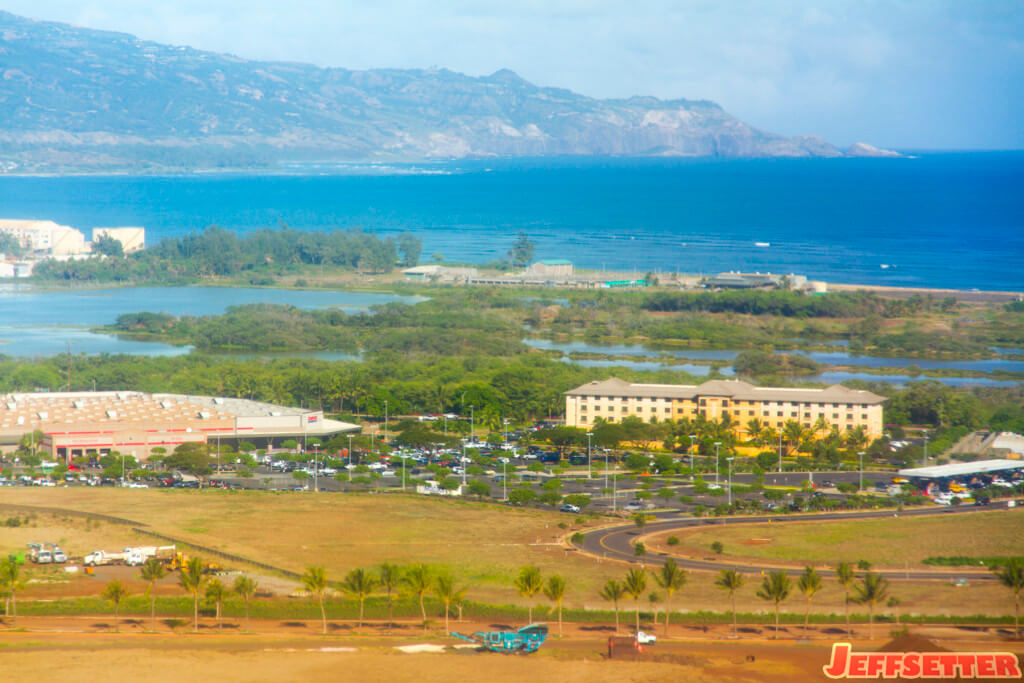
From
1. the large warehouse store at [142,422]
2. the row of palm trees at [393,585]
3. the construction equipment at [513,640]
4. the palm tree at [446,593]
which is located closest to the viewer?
the construction equipment at [513,640]

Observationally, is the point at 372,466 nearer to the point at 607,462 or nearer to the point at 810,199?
the point at 607,462

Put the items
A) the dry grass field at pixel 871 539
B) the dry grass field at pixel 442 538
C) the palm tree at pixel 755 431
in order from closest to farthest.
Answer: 1. the dry grass field at pixel 442 538
2. the dry grass field at pixel 871 539
3. the palm tree at pixel 755 431

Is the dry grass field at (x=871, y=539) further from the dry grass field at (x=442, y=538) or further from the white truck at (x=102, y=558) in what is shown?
the white truck at (x=102, y=558)

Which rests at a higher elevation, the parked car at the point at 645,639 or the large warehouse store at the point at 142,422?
the large warehouse store at the point at 142,422

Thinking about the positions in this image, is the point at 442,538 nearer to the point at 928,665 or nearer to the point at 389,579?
the point at 389,579

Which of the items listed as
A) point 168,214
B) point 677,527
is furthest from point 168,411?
point 168,214

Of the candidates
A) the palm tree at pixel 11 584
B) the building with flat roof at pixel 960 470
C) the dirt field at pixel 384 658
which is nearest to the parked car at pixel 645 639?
the dirt field at pixel 384 658

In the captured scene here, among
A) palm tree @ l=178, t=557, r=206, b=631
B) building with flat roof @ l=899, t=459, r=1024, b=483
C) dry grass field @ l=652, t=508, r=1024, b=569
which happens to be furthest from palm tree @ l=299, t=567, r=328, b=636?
building with flat roof @ l=899, t=459, r=1024, b=483

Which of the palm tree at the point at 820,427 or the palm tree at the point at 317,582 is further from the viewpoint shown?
the palm tree at the point at 820,427
